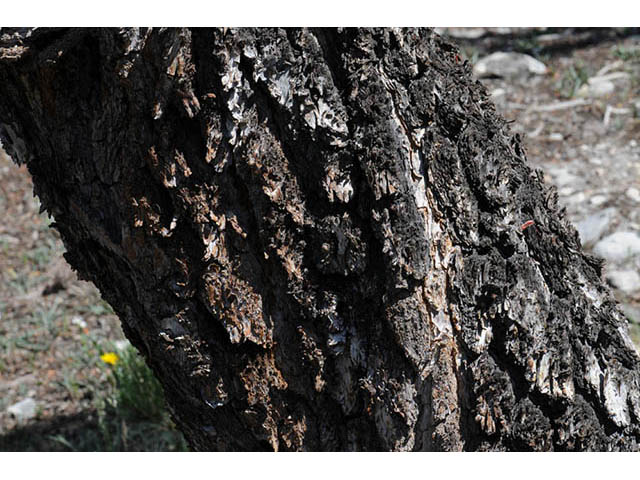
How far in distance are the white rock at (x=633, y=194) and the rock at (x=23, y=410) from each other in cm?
319

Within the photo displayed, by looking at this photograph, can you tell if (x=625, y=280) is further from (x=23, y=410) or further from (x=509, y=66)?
(x=23, y=410)

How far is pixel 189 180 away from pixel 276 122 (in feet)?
0.62

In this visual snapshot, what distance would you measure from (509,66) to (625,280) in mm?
2390

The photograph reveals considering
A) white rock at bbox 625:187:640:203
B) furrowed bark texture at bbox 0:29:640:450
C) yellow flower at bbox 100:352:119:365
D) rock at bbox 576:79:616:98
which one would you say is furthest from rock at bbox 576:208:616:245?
yellow flower at bbox 100:352:119:365

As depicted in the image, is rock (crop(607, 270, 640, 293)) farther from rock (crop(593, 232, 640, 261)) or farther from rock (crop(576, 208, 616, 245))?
rock (crop(576, 208, 616, 245))

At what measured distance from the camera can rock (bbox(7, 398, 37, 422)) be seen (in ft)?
9.87

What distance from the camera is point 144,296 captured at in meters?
1.43

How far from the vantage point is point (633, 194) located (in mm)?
3885

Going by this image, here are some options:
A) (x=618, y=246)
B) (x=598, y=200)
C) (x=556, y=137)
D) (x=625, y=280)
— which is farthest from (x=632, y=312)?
(x=556, y=137)

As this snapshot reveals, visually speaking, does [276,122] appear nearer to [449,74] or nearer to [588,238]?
[449,74]

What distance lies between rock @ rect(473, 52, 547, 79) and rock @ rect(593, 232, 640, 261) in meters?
1.97

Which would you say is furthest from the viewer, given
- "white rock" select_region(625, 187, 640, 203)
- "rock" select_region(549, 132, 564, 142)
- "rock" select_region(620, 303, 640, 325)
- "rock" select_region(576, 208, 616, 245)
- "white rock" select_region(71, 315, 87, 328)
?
"rock" select_region(549, 132, 564, 142)

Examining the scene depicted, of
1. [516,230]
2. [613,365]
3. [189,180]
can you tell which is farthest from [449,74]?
[613,365]

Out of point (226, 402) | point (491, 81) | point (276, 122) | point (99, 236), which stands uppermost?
point (491, 81)
